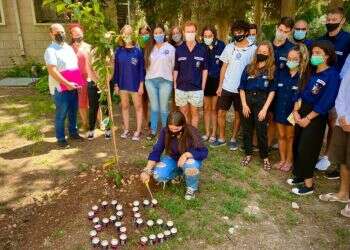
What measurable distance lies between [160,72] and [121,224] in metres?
2.74

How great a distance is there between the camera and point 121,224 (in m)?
4.10

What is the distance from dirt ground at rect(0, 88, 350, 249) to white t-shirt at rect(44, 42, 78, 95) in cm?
132

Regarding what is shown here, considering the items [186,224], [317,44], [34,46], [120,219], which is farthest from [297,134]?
[34,46]

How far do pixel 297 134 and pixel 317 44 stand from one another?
1252 mm

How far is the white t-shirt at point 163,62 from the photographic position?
5941 mm

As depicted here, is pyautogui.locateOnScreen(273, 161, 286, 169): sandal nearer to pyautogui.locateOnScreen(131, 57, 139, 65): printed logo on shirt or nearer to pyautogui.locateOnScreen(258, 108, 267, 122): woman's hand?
pyautogui.locateOnScreen(258, 108, 267, 122): woman's hand

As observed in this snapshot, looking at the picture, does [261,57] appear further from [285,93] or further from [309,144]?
[309,144]

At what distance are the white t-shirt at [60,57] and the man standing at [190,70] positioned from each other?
5.43ft

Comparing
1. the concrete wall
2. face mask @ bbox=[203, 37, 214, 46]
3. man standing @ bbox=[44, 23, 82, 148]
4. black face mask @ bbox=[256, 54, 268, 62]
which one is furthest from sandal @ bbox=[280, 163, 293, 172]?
the concrete wall

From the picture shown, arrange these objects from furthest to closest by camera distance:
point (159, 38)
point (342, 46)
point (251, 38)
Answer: point (159, 38)
point (251, 38)
point (342, 46)

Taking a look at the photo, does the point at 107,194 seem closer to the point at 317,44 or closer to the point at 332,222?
the point at 332,222

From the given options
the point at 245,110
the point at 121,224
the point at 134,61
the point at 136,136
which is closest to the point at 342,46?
the point at 245,110

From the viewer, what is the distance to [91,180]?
4.99m

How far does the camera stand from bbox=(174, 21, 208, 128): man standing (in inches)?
228
